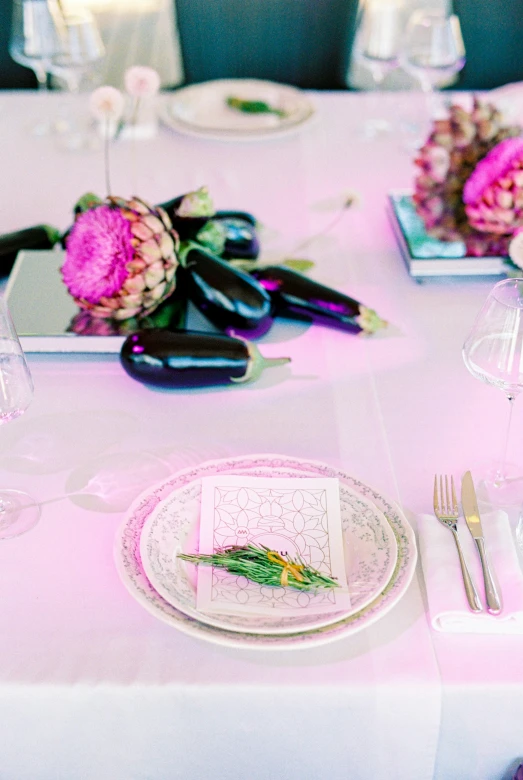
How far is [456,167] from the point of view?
1235mm

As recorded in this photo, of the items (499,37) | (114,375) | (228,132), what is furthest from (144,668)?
(499,37)

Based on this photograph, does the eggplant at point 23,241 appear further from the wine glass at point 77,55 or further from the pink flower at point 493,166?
the pink flower at point 493,166

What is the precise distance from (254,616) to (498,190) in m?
0.75

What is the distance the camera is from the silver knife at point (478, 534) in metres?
0.73

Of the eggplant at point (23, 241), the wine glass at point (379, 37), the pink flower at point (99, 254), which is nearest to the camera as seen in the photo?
the pink flower at point (99, 254)

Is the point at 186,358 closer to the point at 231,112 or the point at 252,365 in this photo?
the point at 252,365

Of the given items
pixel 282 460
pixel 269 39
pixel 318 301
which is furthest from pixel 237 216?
pixel 269 39

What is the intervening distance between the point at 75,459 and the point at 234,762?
1.24 ft

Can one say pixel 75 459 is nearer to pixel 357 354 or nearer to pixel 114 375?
pixel 114 375

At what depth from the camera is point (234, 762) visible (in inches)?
29.1

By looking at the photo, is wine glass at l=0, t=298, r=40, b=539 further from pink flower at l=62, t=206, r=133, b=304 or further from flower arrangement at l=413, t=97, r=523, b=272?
flower arrangement at l=413, t=97, r=523, b=272

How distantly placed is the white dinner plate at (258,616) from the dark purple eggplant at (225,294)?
29 centimetres

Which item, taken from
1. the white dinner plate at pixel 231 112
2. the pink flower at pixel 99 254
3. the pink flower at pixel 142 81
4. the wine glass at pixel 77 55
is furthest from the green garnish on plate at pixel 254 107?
the pink flower at pixel 99 254

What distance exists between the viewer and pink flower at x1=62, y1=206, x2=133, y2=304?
1.02 metres
